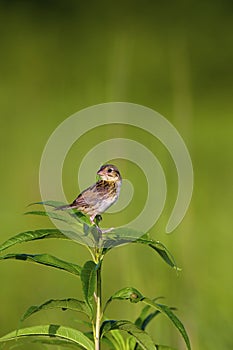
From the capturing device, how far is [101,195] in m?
1.28

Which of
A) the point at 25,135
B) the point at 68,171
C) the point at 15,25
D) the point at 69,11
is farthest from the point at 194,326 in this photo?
the point at 69,11

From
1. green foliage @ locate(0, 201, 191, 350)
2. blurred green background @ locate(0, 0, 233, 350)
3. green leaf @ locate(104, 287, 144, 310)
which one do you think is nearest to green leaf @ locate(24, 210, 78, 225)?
green foliage @ locate(0, 201, 191, 350)

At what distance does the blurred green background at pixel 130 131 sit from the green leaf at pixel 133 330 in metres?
0.72

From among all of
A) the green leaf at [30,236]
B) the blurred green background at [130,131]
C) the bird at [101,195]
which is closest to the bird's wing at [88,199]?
the bird at [101,195]

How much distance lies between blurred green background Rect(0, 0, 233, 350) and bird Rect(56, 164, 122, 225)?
0.67m

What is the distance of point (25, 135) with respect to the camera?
598cm

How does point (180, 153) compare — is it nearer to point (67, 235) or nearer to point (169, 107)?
point (67, 235)

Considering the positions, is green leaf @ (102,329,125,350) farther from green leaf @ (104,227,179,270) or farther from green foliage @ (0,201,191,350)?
green leaf @ (104,227,179,270)

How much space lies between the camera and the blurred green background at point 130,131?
2.72m

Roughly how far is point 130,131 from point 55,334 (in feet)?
14.7

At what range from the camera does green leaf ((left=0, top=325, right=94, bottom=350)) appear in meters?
1.17

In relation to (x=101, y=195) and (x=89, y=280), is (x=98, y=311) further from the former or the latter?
(x=101, y=195)

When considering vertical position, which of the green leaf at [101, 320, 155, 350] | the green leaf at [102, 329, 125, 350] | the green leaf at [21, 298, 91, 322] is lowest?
the green leaf at [101, 320, 155, 350]

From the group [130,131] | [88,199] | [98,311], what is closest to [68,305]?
[98,311]
